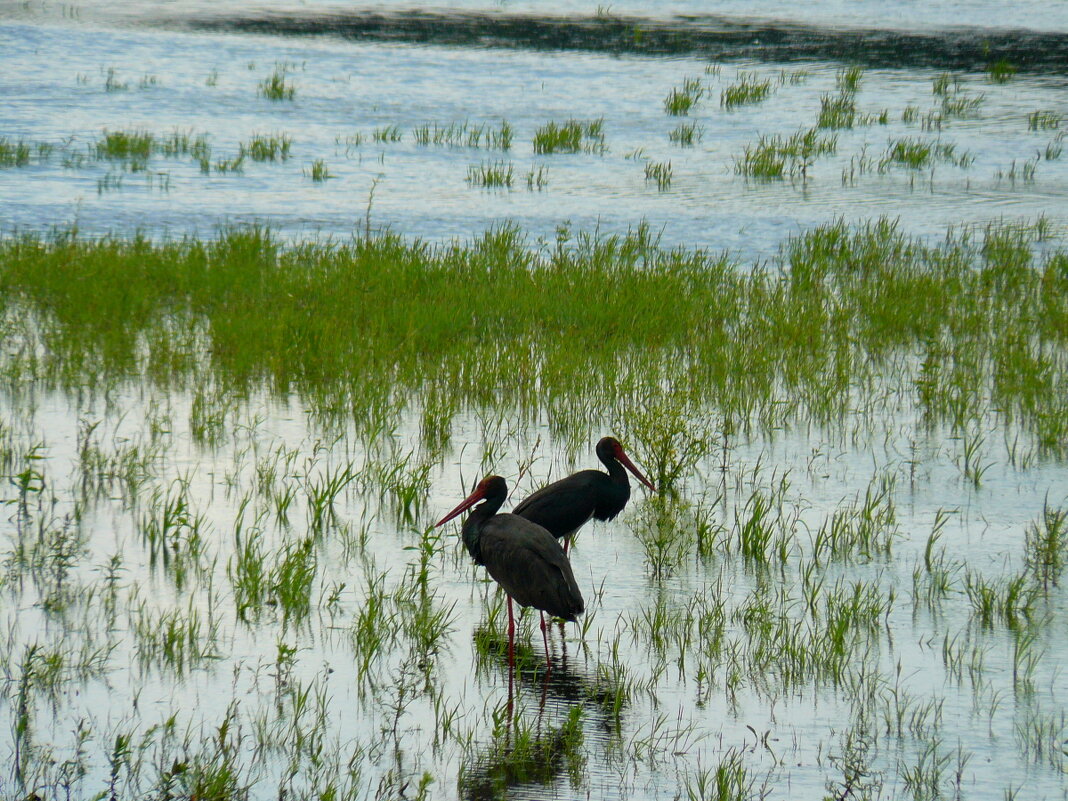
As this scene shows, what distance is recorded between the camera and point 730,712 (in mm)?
4602

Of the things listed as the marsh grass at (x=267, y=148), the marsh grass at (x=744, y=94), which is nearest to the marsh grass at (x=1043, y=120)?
the marsh grass at (x=744, y=94)

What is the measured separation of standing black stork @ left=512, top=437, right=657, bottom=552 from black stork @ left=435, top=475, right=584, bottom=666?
28 cm

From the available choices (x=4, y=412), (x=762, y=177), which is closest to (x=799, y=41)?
(x=762, y=177)

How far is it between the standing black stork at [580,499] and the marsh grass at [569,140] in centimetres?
1314

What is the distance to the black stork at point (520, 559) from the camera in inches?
189

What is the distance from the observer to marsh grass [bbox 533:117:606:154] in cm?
1888

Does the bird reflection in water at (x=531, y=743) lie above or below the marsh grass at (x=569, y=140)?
below

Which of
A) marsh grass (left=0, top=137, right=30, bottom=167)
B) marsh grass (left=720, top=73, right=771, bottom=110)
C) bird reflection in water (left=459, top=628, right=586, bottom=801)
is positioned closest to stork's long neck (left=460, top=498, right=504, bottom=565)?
bird reflection in water (left=459, top=628, right=586, bottom=801)

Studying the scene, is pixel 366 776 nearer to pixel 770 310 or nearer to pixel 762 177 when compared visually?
pixel 770 310

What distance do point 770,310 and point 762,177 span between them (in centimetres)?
749

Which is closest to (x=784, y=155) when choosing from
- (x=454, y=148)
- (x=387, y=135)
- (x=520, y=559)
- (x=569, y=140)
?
(x=569, y=140)

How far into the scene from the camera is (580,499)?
587 centimetres

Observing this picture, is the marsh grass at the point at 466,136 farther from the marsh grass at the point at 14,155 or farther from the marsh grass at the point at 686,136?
the marsh grass at the point at 14,155

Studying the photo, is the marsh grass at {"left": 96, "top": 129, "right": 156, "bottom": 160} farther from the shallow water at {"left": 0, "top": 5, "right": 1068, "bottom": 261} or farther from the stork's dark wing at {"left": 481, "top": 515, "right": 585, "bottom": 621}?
the stork's dark wing at {"left": 481, "top": 515, "right": 585, "bottom": 621}
